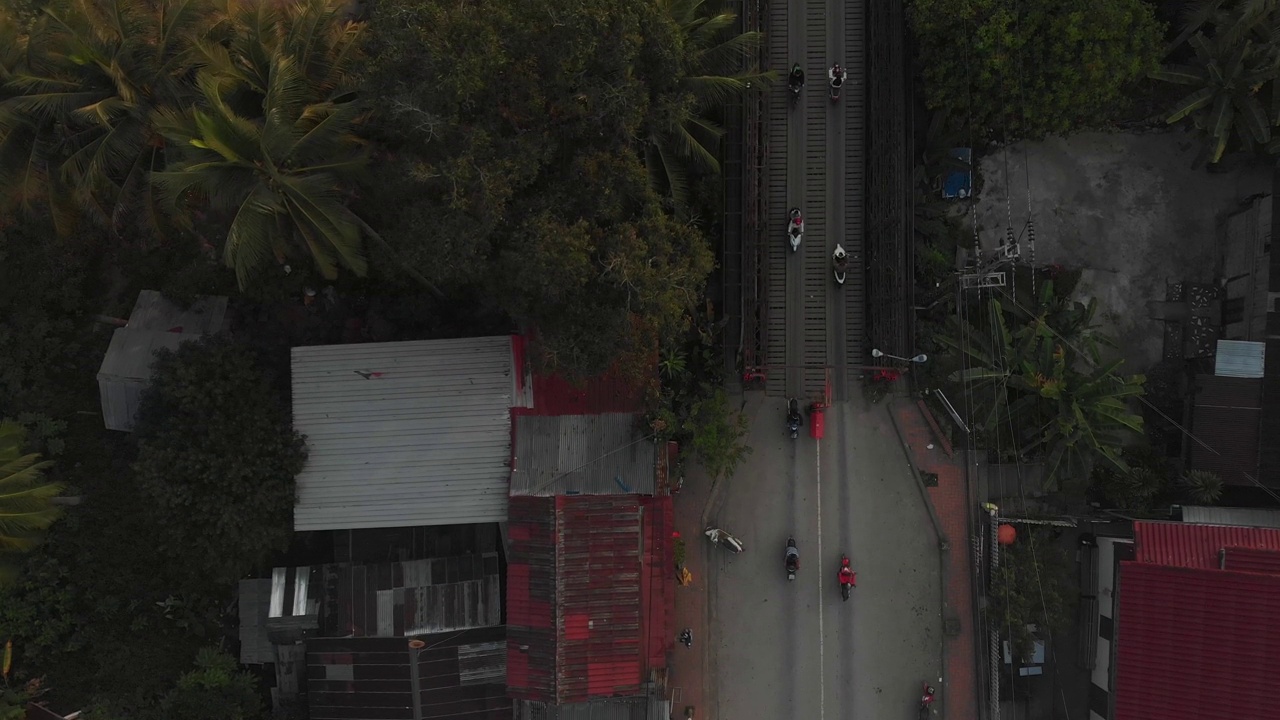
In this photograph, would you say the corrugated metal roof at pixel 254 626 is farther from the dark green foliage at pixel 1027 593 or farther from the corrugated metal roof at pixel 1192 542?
the corrugated metal roof at pixel 1192 542

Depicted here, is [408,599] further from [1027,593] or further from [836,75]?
[836,75]

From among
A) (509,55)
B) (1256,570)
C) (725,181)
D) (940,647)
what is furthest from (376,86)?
(1256,570)

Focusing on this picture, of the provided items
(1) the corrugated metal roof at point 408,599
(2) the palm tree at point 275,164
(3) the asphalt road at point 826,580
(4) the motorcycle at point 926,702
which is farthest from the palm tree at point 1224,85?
(1) the corrugated metal roof at point 408,599

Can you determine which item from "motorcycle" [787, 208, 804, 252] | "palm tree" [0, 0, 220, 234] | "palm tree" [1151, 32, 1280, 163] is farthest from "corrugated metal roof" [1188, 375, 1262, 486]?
"palm tree" [0, 0, 220, 234]

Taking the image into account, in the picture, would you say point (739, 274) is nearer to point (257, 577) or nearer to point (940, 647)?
point (940, 647)

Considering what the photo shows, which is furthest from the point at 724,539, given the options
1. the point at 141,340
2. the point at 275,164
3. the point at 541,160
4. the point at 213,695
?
the point at 141,340
